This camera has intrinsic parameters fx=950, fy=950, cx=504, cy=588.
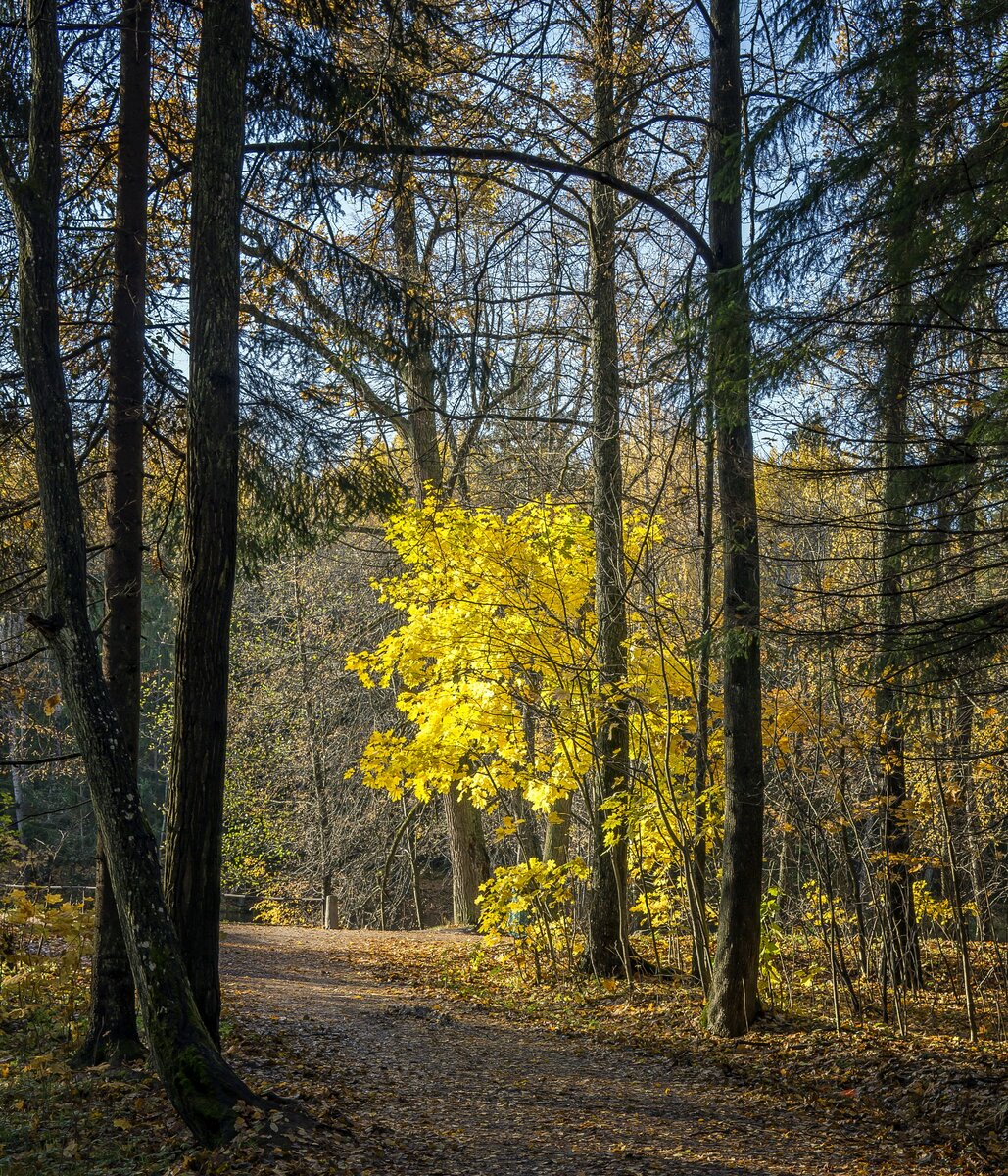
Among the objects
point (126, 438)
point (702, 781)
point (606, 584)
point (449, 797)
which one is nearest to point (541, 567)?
point (606, 584)

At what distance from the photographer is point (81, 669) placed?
4738 mm

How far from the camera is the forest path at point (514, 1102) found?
5.01 m

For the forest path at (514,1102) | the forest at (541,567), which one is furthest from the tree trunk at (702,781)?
the forest path at (514,1102)

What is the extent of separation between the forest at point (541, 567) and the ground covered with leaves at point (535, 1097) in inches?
1.7

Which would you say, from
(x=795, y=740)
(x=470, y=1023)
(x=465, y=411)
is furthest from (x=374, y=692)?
(x=795, y=740)

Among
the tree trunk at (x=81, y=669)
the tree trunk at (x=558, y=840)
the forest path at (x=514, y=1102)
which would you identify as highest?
the tree trunk at (x=81, y=669)

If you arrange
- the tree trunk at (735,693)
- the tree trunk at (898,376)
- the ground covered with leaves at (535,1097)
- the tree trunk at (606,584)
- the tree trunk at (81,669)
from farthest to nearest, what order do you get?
the tree trunk at (606,584), the tree trunk at (735,693), the tree trunk at (898,376), the ground covered with leaves at (535,1097), the tree trunk at (81,669)

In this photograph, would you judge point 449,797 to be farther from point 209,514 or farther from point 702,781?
point 209,514

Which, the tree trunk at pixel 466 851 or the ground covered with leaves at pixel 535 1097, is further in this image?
the tree trunk at pixel 466 851

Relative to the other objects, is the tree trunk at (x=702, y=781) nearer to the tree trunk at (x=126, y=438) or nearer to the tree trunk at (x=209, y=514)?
the tree trunk at (x=209, y=514)

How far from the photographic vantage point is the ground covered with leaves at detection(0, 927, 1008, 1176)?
471 cm

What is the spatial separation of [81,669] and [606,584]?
239 inches

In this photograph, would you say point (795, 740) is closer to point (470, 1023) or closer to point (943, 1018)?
point (943, 1018)

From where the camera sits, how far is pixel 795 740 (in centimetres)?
806
